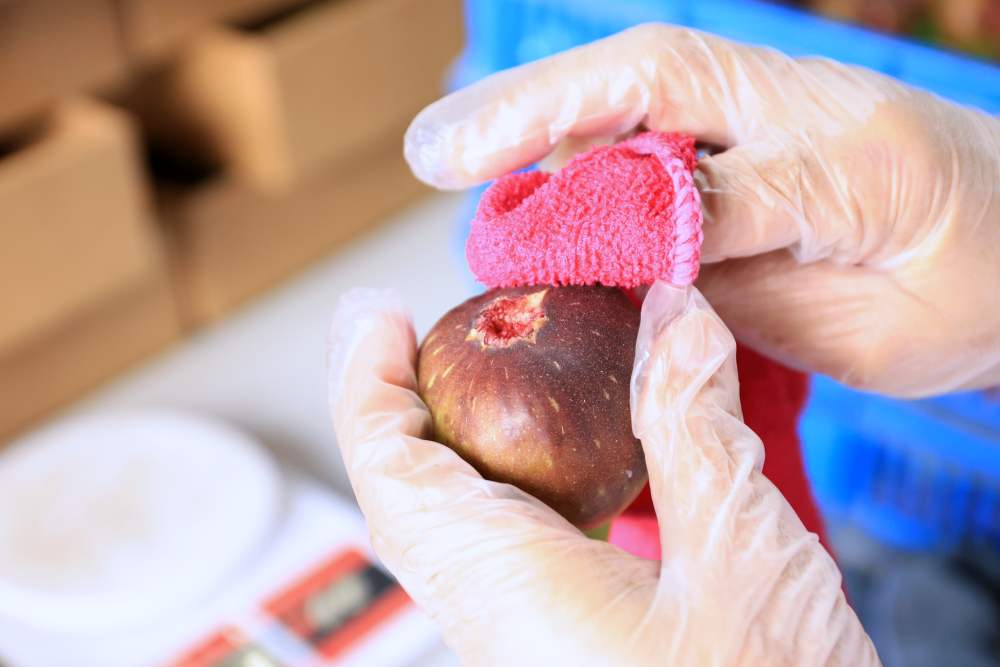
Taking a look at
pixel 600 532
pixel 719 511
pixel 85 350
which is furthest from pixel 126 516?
Result: pixel 719 511

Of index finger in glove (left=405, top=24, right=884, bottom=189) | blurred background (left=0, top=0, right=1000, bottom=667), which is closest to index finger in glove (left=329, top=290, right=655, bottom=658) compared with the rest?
index finger in glove (left=405, top=24, right=884, bottom=189)

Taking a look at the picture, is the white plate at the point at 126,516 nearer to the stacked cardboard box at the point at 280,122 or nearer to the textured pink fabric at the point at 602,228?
the stacked cardboard box at the point at 280,122

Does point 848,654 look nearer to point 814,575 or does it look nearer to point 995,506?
point 814,575

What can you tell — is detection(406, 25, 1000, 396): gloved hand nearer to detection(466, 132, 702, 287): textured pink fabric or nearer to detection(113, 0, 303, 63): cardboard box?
detection(466, 132, 702, 287): textured pink fabric

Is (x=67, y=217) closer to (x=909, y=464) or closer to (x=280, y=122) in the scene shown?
(x=280, y=122)

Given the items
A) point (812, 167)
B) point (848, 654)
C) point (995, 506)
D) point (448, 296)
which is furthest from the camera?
point (448, 296)

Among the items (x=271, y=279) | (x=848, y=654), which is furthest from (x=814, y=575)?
(x=271, y=279)
